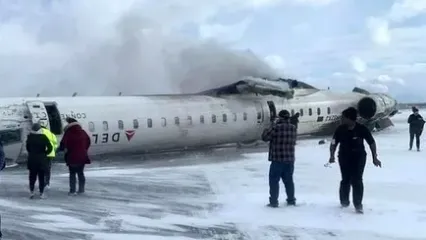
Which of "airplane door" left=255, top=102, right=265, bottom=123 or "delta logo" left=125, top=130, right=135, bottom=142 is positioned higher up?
"airplane door" left=255, top=102, right=265, bottom=123

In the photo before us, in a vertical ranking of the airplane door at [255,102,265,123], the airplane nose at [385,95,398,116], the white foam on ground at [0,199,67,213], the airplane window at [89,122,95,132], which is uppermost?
the airplane nose at [385,95,398,116]

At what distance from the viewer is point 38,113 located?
1962cm

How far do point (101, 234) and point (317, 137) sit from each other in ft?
72.9

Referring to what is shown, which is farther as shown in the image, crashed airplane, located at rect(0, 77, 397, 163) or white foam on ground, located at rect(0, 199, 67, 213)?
crashed airplane, located at rect(0, 77, 397, 163)

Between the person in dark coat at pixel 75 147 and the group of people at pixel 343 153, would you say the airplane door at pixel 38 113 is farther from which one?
the group of people at pixel 343 153

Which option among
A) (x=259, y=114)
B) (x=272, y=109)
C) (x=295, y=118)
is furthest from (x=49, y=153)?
(x=272, y=109)

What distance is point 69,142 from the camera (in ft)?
43.5

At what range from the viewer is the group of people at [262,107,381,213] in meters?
10.5

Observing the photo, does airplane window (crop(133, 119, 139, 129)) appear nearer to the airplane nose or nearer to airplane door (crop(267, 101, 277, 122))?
airplane door (crop(267, 101, 277, 122))

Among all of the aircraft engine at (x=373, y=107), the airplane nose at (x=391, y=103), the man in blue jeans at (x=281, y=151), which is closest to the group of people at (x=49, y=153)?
the man in blue jeans at (x=281, y=151)

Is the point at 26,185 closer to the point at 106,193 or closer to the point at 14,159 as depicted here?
the point at 106,193

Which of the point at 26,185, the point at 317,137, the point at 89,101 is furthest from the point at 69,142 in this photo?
the point at 317,137

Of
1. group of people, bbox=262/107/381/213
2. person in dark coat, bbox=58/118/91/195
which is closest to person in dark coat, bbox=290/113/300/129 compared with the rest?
person in dark coat, bbox=58/118/91/195

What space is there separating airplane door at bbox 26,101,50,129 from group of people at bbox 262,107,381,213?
34.3 feet
